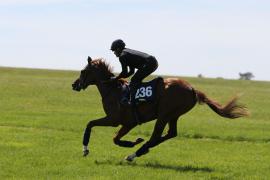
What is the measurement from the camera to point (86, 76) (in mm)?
14133

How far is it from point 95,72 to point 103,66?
26 centimetres

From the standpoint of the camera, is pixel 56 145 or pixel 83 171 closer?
pixel 83 171

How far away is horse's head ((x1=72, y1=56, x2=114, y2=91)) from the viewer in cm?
1404

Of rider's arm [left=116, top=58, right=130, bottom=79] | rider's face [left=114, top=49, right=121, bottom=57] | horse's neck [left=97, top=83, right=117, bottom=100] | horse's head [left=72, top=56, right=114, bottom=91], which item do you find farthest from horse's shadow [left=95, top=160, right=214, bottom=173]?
rider's face [left=114, top=49, right=121, bottom=57]

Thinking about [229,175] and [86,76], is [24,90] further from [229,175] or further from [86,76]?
[229,175]

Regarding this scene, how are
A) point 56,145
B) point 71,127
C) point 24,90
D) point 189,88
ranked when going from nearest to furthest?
1. point 189,88
2. point 56,145
3. point 71,127
4. point 24,90

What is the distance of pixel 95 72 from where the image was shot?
1403cm

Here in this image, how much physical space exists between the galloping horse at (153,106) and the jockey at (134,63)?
1.40 feet

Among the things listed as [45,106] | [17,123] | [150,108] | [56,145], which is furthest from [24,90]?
[150,108]

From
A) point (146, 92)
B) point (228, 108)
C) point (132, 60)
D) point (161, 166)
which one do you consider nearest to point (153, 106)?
point (146, 92)

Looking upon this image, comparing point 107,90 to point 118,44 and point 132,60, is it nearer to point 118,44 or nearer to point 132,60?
point 132,60

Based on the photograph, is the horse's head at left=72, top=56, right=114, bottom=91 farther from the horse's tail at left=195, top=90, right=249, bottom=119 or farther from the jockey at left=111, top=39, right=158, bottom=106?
the horse's tail at left=195, top=90, right=249, bottom=119

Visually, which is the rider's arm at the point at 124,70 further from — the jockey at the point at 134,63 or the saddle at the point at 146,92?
the saddle at the point at 146,92

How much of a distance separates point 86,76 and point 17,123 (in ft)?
27.5
